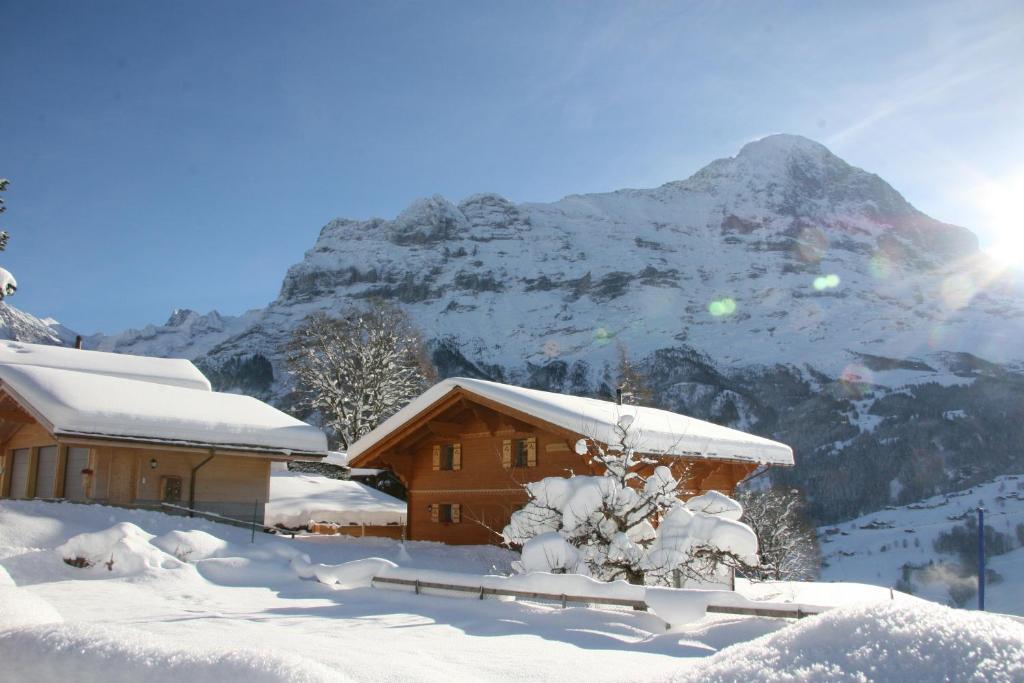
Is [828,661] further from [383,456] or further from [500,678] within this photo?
[383,456]

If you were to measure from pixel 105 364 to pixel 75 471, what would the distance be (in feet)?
34.1

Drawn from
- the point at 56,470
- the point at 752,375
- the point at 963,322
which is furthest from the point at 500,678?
the point at 963,322

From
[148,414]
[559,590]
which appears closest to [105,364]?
[148,414]

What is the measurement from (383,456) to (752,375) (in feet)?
395

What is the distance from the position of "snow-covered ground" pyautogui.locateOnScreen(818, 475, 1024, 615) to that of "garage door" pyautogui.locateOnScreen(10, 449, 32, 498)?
48.6 meters

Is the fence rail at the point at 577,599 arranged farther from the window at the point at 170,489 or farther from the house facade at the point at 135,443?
the window at the point at 170,489

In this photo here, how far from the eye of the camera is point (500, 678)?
647cm

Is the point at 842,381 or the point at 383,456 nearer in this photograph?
the point at 383,456

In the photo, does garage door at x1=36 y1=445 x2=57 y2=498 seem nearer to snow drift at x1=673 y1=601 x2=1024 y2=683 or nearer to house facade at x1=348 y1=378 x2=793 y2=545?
house facade at x1=348 y1=378 x2=793 y2=545

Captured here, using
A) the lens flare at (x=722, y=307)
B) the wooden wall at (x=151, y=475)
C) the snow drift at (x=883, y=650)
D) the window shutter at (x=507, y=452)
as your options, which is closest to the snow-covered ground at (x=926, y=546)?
the window shutter at (x=507, y=452)

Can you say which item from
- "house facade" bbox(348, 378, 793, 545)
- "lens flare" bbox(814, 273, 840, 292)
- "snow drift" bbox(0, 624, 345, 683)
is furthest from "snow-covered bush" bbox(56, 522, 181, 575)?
"lens flare" bbox(814, 273, 840, 292)

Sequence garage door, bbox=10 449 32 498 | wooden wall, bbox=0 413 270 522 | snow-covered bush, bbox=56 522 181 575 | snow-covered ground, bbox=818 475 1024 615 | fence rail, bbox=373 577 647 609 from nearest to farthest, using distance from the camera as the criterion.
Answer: fence rail, bbox=373 577 647 609 < snow-covered bush, bbox=56 522 181 575 < wooden wall, bbox=0 413 270 522 < garage door, bbox=10 449 32 498 < snow-covered ground, bbox=818 475 1024 615

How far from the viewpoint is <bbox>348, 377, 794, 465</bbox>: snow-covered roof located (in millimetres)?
16016

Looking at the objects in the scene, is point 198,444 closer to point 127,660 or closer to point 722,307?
point 127,660
